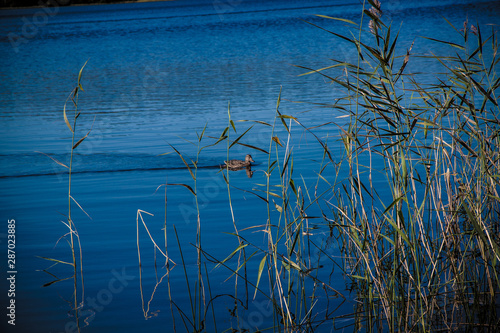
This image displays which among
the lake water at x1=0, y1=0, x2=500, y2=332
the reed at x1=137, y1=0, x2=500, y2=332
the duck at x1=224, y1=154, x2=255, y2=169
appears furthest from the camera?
the duck at x1=224, y1=154, x2=255, y2=169

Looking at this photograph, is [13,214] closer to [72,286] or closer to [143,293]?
[72,286]

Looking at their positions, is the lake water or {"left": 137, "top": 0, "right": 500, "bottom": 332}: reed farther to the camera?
the lake water

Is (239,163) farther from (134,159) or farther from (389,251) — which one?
(389,251)

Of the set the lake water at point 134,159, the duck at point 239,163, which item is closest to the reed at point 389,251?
the lake water at point 134,159

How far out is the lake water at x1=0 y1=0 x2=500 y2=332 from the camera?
5113mm

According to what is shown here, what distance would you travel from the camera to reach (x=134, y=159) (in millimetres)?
10242

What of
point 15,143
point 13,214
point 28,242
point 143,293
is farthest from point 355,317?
point 15,143

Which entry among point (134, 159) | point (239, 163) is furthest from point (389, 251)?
point (134, 159)

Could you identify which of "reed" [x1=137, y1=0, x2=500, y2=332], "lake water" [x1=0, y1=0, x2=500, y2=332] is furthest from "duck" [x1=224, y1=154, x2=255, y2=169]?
"reed" [x1=137, y1=0, x2=500, y2=332]

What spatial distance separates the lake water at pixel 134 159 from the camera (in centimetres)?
511

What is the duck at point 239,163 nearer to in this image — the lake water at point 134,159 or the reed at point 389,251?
the lake water at point 134,159

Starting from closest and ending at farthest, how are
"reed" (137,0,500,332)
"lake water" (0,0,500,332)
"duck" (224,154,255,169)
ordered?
"reed" (137,0,500,332), "lake water" (0,0,500,332), "duck" (224,154,255,169)

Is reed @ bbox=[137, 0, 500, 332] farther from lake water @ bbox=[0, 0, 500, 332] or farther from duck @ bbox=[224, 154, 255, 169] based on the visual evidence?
duck @ bbox=[224, 154, 255, 169]

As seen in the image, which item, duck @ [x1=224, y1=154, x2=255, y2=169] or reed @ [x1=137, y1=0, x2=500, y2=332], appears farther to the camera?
duck @ [x1=224, y1=154, x2=255, y2=169]
